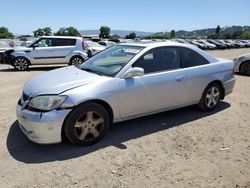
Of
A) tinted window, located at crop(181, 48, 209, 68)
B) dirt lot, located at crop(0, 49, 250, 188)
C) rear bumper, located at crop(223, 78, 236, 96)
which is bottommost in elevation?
dirt lot, located at crop(0, 49, 250, 188)

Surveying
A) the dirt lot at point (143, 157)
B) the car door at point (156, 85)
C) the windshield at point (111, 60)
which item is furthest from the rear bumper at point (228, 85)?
the windshield at point (111, 60)

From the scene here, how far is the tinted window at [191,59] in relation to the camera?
18.7 ft

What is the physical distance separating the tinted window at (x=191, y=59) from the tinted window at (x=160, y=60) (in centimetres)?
15

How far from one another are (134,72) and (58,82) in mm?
1200

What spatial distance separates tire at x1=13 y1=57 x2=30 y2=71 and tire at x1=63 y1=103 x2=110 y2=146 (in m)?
10.2

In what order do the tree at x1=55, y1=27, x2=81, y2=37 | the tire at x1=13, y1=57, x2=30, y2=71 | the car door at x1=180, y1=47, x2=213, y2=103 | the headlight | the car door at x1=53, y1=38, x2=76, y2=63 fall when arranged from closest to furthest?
the headlight, the car door at x1=180, y1=47, x2=213, y2=103, the tire at x1=13, y1=57, x2=30, y2=71, the car door at x1=53, y1=38, x2=76, y2=63, the tree at x1=55, y1=27, x2=81, y2=37

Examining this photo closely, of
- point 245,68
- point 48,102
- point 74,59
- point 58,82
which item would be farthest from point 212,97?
point 74,59

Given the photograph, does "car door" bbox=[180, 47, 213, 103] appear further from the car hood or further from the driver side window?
the driver side window

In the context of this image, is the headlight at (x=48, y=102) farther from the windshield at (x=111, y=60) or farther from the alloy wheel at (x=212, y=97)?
the alloy wheel at (x=212, y=97)

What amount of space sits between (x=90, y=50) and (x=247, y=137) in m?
14.3

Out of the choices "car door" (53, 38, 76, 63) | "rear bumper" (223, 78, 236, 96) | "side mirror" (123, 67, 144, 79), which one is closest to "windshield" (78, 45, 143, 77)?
"side mirror" (123, 67, 144, 79)

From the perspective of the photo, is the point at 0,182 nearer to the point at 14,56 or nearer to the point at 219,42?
the point at 14,56

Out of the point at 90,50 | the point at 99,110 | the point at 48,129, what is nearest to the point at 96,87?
the point at 99,110

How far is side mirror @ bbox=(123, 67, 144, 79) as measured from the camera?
469cm
